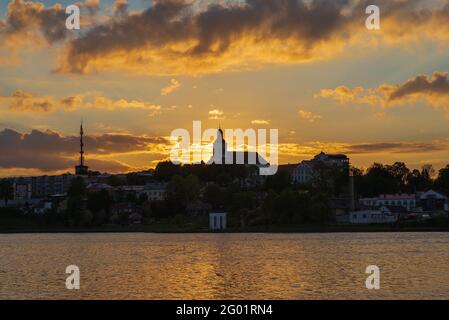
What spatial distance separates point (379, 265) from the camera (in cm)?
5747

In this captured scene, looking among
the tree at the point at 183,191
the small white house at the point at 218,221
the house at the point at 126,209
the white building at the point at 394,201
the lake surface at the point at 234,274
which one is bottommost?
the lake surface at the point at 234,274

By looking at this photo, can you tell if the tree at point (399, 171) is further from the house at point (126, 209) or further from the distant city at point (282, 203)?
the house at point (126, 209)

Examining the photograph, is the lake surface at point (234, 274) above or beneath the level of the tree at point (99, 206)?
beneath

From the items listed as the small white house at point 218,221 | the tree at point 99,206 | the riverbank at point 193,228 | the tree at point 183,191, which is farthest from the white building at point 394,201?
the tree at point 99,206

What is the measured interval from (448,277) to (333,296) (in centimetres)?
1199

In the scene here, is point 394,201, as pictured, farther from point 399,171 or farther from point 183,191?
point 183,191

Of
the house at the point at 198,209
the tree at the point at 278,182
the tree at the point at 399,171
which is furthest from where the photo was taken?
the tree at the point at 399,171

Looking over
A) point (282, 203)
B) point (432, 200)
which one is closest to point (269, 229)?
point (282, 203)

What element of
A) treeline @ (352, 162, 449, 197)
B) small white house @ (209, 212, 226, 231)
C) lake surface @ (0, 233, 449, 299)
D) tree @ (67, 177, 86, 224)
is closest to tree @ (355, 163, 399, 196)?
treeline @ (352, 162, 449, 197)

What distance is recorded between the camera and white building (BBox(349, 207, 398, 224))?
138 meters

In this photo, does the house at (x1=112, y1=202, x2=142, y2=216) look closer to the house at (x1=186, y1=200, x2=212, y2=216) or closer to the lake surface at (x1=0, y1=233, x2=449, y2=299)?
the house at (x1=186, y1=200, x2=212, y2=216)

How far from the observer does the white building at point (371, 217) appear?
138500 mm
